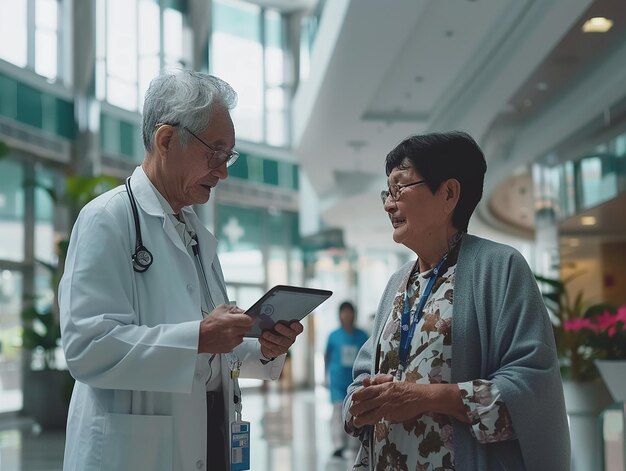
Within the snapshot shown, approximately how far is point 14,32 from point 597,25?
11.0m

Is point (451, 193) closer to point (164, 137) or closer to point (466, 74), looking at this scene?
point (164, 137)

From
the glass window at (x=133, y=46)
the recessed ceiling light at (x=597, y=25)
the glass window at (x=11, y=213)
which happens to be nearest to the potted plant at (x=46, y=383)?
the glass window at (x=11, y=213)

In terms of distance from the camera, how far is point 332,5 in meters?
11.0

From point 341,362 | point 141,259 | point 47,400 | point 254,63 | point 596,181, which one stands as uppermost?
point 254,63

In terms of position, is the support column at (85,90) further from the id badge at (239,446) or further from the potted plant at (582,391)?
the id badge at (239,446)

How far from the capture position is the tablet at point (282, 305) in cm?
205

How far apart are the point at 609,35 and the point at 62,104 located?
11.4 metres

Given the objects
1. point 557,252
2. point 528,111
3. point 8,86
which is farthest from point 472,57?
point 8,86

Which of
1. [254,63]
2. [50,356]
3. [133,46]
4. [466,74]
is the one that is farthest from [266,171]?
[466,74]

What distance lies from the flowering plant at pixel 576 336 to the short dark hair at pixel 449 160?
386 cm

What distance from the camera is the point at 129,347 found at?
78.2 inches

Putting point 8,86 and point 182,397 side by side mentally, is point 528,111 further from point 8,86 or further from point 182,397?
point 182,397

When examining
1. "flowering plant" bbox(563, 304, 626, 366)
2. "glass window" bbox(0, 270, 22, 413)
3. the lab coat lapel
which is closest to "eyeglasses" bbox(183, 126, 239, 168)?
the lab coat lapel

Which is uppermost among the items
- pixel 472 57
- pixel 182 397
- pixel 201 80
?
pixel 472 57
